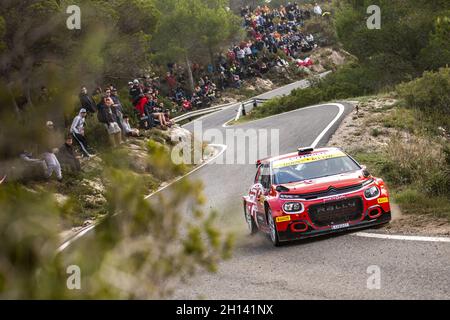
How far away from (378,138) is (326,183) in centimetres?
1040

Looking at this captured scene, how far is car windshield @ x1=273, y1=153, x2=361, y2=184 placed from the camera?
1191 cm

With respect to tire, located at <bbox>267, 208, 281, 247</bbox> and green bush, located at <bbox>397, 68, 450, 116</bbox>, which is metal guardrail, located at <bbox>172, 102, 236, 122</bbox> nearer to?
green bush, located at <bbox>397, 68, 450, 116</bbox>

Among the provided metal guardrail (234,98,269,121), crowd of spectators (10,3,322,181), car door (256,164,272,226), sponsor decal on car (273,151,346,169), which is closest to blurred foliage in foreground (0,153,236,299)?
car door (256,164,272,226)

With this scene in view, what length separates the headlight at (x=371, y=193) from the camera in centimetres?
1098

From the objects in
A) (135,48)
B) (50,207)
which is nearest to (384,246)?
(50,207)

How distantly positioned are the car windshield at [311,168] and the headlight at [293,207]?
883 mm

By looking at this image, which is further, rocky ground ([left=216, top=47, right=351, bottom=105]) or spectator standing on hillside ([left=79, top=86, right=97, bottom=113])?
rocky ground ([left=216, top=47, right=351, bottom=105])

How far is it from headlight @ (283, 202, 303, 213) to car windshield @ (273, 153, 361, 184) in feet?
2.90

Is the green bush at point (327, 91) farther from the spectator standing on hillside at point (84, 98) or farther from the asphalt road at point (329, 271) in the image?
the spectator standing on hillside at point (84, 98)

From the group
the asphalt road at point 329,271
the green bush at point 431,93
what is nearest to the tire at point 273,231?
the asphalt road at point 329,271

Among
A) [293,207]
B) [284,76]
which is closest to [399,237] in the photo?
[293,207]

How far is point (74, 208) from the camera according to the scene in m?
3.06

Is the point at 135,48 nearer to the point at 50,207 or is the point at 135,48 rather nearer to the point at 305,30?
the point at 50,207

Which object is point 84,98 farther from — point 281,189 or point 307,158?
point 307,158
